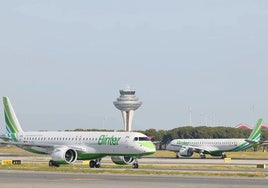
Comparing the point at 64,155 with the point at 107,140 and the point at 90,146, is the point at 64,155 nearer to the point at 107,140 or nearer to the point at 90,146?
the point at 90,146

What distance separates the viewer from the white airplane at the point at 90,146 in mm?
72750

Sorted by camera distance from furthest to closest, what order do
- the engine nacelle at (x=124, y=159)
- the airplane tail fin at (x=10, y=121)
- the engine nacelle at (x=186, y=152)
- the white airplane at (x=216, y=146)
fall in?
the white airplane at (x=216, y=146)
the engine nacelle at (x=186, y=152)
the airplane tail fin at (x=10, y=121)
the engine nacelle at (x=124, y=159)

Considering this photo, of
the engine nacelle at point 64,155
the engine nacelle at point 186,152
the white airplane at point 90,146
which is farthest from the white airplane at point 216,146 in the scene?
the engine nacelle at point 64,155

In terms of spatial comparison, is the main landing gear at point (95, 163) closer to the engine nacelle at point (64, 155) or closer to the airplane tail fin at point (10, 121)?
the engine nacelle at point (64, 155)

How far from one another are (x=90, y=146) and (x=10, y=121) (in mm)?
16140

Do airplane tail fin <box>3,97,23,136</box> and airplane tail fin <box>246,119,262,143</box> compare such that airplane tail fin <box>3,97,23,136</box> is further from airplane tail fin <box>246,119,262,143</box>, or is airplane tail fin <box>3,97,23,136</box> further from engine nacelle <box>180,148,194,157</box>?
airplane tail fin <box>246,119,262,143</box>

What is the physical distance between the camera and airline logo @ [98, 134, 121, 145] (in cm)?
7369

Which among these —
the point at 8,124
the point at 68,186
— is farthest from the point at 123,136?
the point at 68,186

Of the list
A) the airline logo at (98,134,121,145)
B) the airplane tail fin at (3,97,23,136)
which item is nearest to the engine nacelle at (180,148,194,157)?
the airplane tail fin at (3,97,23,136)

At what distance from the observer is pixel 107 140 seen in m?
74.3

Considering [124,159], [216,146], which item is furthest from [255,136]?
[124,159]

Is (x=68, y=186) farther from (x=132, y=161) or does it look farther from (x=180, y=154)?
(x=180, y=154)

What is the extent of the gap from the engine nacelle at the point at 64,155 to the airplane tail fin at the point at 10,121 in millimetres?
12091

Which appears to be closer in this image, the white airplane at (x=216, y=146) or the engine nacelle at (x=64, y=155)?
the engine nacelle at (x=64, y=155)
